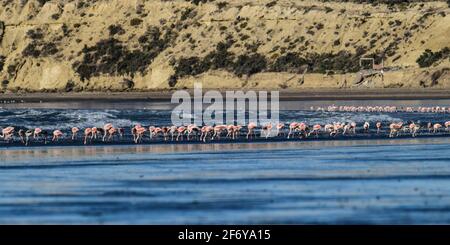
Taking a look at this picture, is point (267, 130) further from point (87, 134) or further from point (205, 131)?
point (87, 134)

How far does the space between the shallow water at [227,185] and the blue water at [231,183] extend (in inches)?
0.9

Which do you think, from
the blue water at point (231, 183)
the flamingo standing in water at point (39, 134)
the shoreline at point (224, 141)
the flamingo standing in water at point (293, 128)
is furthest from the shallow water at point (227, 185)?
the flamingo standing in water at point (293, 128)

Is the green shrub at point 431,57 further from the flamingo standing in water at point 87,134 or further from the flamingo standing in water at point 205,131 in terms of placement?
the flamingo standing in water at point 87,134

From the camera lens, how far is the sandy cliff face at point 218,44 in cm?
9969

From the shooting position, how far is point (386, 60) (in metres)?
99.6

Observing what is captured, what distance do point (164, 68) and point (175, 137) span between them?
66.6 metres

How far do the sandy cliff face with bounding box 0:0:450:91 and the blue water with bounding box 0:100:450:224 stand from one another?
5378 cm

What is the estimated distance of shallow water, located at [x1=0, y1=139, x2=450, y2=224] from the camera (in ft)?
75.0

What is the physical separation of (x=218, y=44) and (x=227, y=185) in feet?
285

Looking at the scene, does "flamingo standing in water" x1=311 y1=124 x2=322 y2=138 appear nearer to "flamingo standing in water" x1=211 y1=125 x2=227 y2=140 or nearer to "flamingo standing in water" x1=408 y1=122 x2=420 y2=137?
"flamingo standing in water" x1=408 y1=122 x2=420 y2=137

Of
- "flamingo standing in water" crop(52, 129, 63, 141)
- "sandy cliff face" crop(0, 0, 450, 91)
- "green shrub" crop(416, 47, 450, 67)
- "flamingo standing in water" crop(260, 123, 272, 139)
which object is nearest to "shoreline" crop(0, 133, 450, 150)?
"flamingo standing in water" crop(52, 129, 63, 141)

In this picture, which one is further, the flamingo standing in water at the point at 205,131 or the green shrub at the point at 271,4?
the green shrub at the point at 271,4
